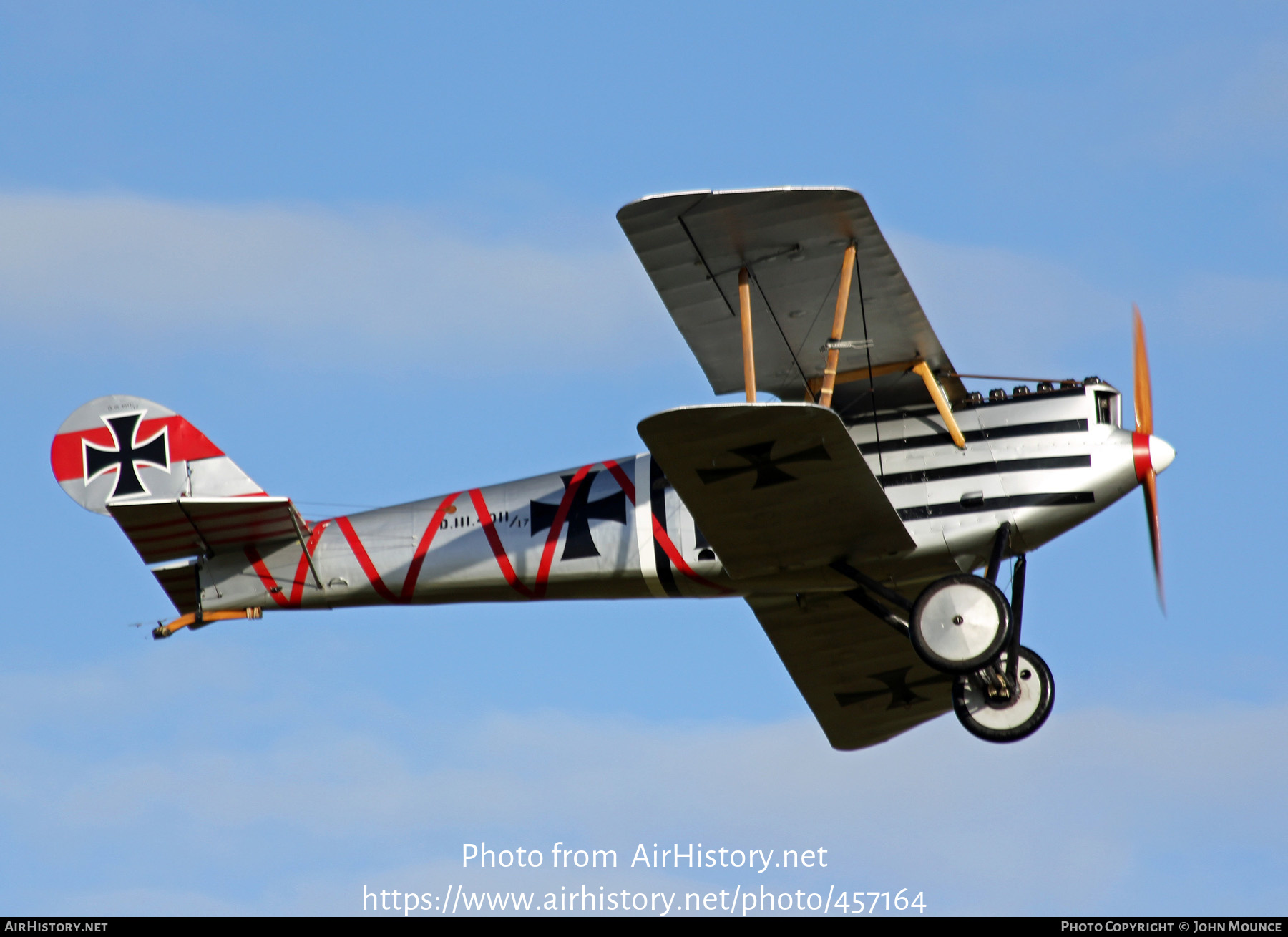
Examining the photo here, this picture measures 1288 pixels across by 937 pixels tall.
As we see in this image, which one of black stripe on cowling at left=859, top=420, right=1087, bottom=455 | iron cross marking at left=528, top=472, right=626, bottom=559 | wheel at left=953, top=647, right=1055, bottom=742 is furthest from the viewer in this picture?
iron cross marking at left=528, top=472, right=626, bottom=559

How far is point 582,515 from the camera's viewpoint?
13414 millimetres

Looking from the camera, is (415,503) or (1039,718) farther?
(415,503)

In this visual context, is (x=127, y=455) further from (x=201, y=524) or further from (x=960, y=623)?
(x=960, y=623)

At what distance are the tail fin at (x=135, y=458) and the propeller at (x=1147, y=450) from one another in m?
6.81

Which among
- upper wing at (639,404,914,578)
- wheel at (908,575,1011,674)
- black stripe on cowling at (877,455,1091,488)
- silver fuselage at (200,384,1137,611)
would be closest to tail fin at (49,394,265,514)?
silver fuselage at (200,384,1137,611)

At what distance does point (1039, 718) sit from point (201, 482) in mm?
6824

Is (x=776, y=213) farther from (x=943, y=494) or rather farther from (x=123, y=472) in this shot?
(x=123, y=472)

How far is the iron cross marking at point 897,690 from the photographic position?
14.7 metres

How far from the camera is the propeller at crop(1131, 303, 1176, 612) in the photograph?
41.0 ft

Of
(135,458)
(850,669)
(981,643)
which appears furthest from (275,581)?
(981,643)

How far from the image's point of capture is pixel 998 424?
499 inches

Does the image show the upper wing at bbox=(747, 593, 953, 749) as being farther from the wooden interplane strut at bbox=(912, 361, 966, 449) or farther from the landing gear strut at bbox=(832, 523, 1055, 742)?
the wooden interplane strut at bbox=(912, 361, 966, 449)

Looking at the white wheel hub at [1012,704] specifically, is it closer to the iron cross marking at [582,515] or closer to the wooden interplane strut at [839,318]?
the wooden interplane strut at [839,318]
